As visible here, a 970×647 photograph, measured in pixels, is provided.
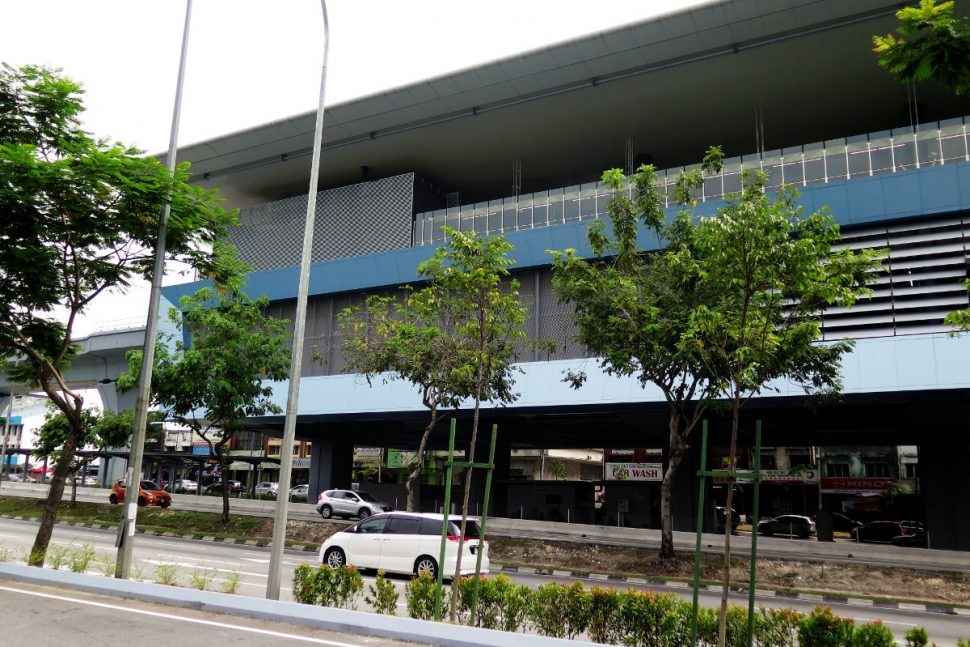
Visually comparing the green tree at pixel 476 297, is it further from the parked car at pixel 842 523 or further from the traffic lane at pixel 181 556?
the parked car at pixel 842 523

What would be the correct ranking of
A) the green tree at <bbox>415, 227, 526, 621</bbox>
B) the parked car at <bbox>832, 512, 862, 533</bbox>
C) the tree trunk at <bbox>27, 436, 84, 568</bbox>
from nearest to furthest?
the tree trunk at <bbox>27, 436, 84, 568</bbox>, the green tree at <bbox>415, 227, 526, 621</bbox>, the parked car at <bbox>832, 512, 862, 533</bbox>

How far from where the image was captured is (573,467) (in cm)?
8306

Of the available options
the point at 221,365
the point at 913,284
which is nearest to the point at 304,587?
the point at 221,365

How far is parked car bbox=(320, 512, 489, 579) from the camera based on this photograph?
17.7 meters

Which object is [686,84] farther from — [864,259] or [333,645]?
[333,645]

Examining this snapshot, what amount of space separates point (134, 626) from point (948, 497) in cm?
2751

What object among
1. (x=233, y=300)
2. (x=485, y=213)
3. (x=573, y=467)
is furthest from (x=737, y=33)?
(x=573, y=467)

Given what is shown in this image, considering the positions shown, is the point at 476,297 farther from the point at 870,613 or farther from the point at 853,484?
the point at 853,484

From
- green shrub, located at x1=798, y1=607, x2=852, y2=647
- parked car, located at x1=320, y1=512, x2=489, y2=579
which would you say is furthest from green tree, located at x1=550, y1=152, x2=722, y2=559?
green shrub, located at x1=798, y1=607, x2=852, y2=647

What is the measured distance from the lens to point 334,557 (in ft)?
62.6

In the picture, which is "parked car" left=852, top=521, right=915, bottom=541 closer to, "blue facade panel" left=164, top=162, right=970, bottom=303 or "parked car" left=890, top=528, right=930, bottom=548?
"parked car" left=890, top=528, right=930, bottom=548

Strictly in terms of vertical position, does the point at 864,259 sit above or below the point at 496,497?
above

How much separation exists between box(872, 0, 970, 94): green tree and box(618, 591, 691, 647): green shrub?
21.7ft

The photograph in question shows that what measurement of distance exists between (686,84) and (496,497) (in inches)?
877
